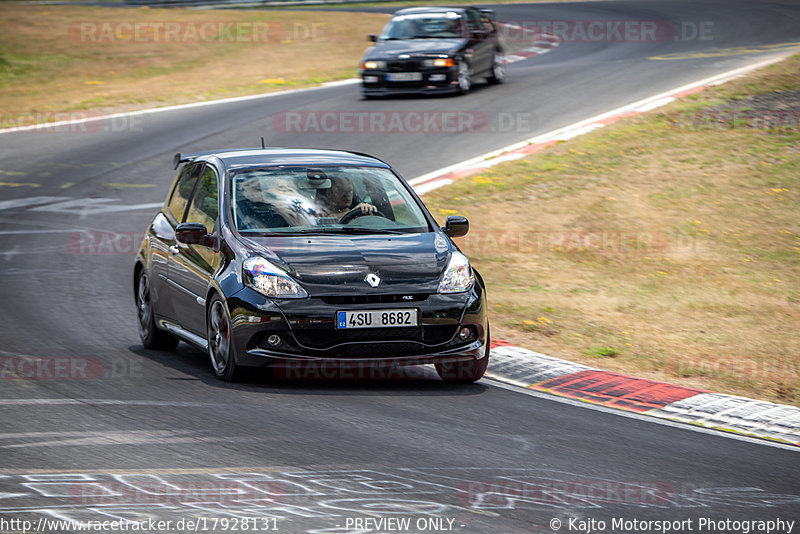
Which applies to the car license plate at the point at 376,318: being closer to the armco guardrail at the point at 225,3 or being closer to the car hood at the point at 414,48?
the car hood at the point at 414,48

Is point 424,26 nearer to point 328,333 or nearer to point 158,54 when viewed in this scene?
point 158,54

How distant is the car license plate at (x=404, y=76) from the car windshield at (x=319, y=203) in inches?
587

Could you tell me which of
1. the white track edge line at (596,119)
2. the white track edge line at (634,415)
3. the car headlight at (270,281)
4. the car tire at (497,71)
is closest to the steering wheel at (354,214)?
the car headlight at (270,281)

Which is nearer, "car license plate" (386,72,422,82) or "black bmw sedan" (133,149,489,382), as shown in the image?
"black bmw sedan" (133,149,489,382)

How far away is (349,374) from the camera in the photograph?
29.3 ft

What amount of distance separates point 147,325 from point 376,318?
2737 millimetres

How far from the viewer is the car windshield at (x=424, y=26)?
25344 mm

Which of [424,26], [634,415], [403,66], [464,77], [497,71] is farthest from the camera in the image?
[497,71]

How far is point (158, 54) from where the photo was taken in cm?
3491

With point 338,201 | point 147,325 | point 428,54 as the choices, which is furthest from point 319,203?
point 428,54

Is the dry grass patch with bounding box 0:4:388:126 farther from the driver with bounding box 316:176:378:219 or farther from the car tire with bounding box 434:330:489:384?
the car tire with bounding box 434:330:489:384

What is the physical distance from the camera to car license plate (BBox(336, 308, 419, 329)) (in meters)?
8.28

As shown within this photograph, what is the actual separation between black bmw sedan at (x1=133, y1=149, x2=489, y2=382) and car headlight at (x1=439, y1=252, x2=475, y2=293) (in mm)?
10

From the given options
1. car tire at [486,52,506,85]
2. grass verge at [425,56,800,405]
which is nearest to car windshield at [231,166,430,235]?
grass verge at [425,56,800,405]
